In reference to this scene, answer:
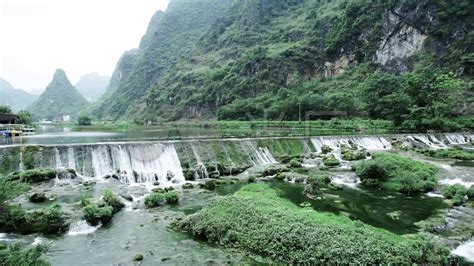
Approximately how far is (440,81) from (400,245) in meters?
48.7

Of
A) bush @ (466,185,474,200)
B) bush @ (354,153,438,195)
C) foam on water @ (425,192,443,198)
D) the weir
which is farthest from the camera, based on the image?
the weir

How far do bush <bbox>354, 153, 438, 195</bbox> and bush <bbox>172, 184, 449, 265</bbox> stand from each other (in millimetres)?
8913

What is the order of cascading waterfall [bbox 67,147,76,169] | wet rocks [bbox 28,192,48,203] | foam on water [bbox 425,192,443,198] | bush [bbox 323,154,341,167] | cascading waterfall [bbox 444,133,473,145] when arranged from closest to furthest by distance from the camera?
1. wet rocks [bbox 28,192,48,203]
2. foam on water [bbox 425,192,443,198]
3. cascading waterfall [bbox 67,147,76,169]
4. bush [bbox 323,154,341,167]
5. cascading waterfall [bbox 444,133,473,145]

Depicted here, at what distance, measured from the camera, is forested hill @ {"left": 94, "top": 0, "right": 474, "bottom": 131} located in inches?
2126

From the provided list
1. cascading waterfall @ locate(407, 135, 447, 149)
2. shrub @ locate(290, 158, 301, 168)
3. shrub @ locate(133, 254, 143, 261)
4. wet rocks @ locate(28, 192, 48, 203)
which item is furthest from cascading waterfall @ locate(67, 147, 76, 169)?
cascading waterfall @ locate(407, 135, 447, 149)

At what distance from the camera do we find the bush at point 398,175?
18.3 m

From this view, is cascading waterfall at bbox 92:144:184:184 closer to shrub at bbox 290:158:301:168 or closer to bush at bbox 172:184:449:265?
shrub at bbox 290:158:301:168

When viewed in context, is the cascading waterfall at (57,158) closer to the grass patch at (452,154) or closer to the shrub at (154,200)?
the shrub at (154,200)

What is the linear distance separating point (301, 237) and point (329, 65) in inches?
3919

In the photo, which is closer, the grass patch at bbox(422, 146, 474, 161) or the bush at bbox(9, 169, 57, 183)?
the bush at bbox(9, 169, 57, 183)

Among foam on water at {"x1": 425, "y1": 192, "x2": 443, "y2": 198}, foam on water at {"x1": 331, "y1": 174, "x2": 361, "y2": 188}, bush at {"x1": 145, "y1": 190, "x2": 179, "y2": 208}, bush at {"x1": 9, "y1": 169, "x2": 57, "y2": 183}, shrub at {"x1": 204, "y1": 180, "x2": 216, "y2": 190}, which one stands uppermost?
bush at {"x1": 9, "y1": 169, "x2": 57, "y2": 183}

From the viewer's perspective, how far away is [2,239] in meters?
11.6

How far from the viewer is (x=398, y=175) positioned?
1991 centimetres

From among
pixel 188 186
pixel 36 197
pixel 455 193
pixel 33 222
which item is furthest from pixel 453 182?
pixel 36 197
